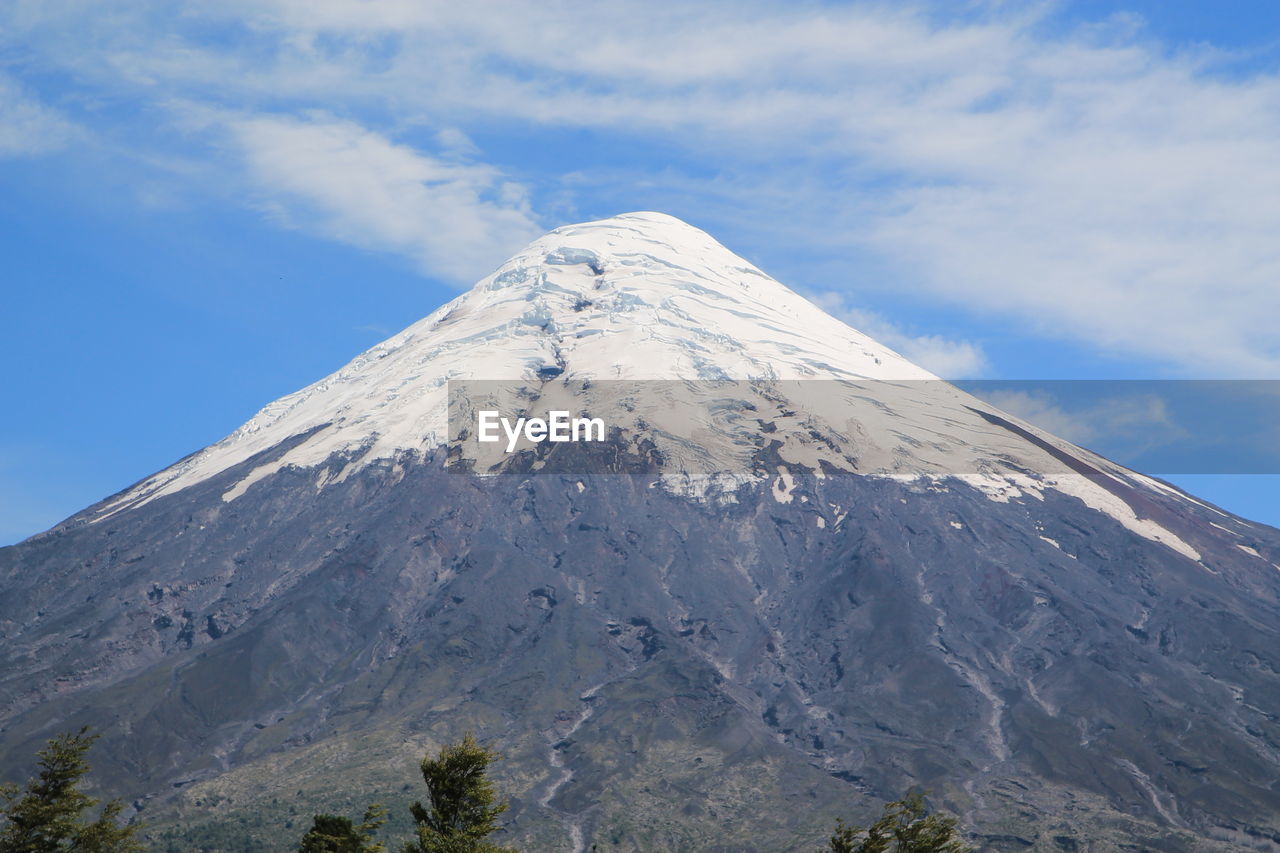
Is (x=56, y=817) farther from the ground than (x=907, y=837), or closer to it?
farther from the ground

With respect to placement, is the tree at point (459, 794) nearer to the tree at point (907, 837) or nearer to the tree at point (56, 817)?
the tree at point (907, 837)

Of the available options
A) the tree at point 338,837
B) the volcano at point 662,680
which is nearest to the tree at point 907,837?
the tree at point 338,837

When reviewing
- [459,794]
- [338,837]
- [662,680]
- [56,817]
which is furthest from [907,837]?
[662,680]

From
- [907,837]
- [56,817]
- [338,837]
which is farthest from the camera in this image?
[56,817]

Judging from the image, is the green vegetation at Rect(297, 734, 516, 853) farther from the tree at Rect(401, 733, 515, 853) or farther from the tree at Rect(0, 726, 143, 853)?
the tree at Rect(0, 726, 143, 853)

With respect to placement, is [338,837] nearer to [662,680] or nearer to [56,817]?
[56,817]

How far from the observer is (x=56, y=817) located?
43.0 metres

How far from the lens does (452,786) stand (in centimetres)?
4041

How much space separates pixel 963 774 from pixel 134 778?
89203mm

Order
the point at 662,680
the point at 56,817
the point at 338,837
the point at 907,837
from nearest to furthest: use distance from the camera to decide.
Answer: the point at 338,837 < the point at 907,837 < the point at 56,817 < the point at 662,680

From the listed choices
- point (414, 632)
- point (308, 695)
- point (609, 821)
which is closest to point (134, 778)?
point (308, 695)

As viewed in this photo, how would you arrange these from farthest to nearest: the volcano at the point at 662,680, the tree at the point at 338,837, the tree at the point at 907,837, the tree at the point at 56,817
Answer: the volcano at the point at 662,680 → the tree at the point at 56,817 → the tree at the point at 907,837 → the tree at the point at 338,837

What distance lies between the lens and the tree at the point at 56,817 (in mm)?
42469

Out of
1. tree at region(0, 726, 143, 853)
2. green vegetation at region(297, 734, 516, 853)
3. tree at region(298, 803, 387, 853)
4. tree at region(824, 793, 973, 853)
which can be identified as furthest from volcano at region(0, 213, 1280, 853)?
green vegetation at region(297, 734, 516, 853)
